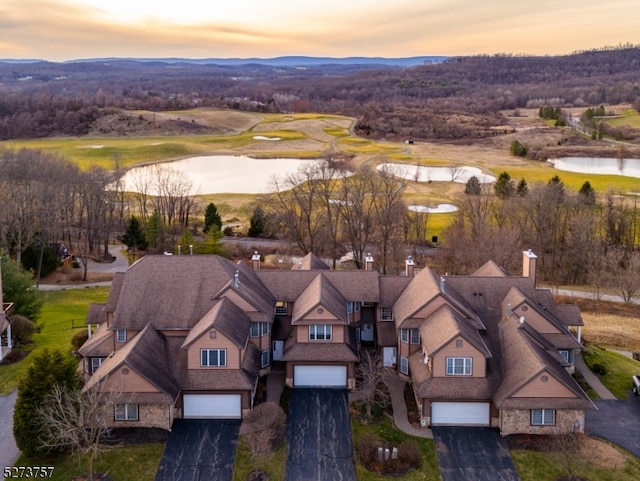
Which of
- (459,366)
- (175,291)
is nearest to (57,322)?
(175,291)

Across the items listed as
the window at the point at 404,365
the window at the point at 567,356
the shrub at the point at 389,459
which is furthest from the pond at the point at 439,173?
the shrub at the point at 389,459

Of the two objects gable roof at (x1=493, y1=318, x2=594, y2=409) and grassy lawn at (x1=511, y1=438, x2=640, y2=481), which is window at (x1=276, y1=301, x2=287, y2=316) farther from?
grassy lawn at (x1=511, y1=438, x2=640, y2=481)

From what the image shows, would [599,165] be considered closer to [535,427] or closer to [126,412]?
[535,427]

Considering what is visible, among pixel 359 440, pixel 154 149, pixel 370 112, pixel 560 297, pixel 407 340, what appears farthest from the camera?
pixel 370 112

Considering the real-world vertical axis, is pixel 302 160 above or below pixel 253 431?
above

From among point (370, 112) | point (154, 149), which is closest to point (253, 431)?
point (154, 149)

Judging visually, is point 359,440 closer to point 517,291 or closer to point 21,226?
point 517,291
